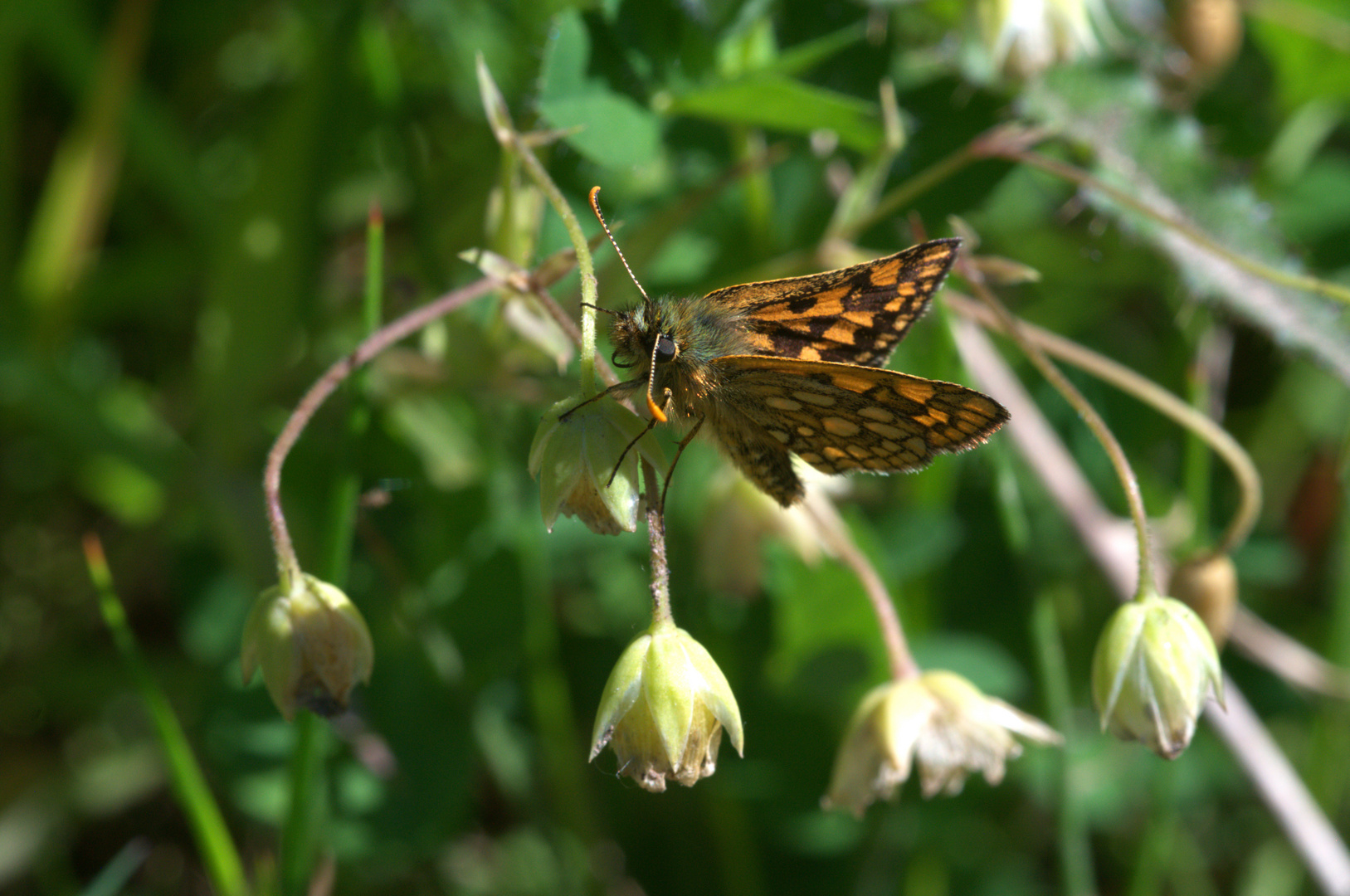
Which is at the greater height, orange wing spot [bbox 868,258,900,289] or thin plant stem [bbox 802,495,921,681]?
orange wing spot [bbox 868,258,900,289]

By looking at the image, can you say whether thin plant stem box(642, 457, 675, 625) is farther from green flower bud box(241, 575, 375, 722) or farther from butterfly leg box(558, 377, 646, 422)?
green flower bud box(241, 575, 375, 722)

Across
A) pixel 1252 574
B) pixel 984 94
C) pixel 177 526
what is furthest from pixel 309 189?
pixel 1252 574

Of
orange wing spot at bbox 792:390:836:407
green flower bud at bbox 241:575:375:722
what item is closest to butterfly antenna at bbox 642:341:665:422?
orange wing spot at bbox 792:390:836:407

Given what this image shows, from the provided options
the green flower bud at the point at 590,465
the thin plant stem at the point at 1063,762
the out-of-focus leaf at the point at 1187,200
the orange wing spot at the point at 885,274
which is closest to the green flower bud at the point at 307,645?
the green flower bud at the point at 590,465

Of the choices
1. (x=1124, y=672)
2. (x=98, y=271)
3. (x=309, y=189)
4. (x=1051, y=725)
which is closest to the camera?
(x=1124, y=672)

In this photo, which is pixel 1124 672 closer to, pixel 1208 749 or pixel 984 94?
pixel 984 94

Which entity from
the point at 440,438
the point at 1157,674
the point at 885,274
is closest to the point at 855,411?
the point at 885,274

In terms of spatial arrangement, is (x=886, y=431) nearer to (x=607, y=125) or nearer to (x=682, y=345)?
(x=682, y=345)

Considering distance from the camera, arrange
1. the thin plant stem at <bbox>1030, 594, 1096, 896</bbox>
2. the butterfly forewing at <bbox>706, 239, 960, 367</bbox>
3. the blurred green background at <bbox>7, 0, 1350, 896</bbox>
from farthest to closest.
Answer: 1. the blurred green background at <bbox>7, 0, 1350, 896</bbox>
2. the thin plant stem at <bbox>1030, 594, 1096, 896</bbox>
3. the butterfly forewing at <bbox>706, 239, 960, 367</bbox>
